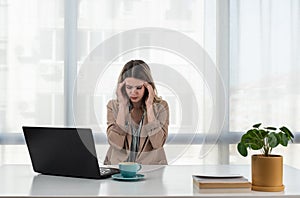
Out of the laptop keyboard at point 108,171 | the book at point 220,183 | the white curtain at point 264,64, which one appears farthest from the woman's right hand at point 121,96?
the white curtain at point 264,64

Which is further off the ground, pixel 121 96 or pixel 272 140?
pixel 121 96

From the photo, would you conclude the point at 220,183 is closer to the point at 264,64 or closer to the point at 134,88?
the point at 134,88

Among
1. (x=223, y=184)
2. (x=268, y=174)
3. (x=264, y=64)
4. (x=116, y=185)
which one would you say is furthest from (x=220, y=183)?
(x=264, y=64)

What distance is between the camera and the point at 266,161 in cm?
181

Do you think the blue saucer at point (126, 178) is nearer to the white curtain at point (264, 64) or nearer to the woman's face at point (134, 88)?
the woman's face at point (134, 88)

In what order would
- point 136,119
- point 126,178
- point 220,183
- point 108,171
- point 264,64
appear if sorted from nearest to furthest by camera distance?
1. point 220,183
2. point 126,178
3. point 108,171
4. point 136,119
5. point 264,64

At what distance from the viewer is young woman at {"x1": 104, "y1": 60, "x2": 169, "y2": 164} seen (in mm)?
2193

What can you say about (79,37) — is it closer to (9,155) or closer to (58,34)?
(58,34)

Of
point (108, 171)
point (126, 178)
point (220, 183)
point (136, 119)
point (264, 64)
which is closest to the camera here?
point (220, 183)

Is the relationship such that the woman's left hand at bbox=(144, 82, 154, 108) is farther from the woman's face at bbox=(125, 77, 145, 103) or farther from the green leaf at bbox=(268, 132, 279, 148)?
the green leaf at bbox=(268, 132, 279, 148)

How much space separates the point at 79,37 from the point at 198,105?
1717 mm

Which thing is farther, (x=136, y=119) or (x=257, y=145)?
(x=136, y=119)

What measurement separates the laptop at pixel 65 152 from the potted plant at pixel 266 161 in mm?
565

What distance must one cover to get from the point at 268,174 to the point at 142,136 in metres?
0.59
